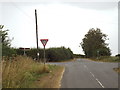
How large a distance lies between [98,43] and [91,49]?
12.7ft

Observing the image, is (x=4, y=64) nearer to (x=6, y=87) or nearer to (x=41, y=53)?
(x=6, y=87)

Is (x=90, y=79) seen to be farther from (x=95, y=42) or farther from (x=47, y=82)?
(x=95, y=42)

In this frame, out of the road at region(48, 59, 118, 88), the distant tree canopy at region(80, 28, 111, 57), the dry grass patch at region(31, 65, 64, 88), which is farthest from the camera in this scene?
the distant tree canopy at region(80, 28, 111, 57)

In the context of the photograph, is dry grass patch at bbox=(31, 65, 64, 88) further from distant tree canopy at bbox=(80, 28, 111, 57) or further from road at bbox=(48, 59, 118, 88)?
distant tree canopy at bbox=(80, 28, 111, 57)

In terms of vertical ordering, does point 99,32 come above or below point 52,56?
above

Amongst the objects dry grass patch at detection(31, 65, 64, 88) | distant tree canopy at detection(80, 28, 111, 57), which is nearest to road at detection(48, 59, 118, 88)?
dry grass patch at detection(31, 65, 64, 88)

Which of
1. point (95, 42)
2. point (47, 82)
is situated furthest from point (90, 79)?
point (95, 42)

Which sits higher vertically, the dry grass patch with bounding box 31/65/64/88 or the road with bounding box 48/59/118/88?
the dry grass patch with bounding box 31/65/64/88

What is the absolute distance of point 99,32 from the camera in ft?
356

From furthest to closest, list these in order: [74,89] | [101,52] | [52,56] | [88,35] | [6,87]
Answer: [88,35] → [101,52] → [52,56] → [74,89] → [6,87]

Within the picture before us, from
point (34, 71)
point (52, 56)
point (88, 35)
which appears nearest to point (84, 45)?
point (88, 35)

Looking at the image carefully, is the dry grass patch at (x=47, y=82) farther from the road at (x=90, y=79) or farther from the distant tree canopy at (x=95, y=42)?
the distant tree canopy at (x=95, y=42)

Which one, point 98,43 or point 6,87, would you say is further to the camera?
point 98,43

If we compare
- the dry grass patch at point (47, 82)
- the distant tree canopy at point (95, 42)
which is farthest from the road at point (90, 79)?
the distant tree canopy at point (95, 42)
